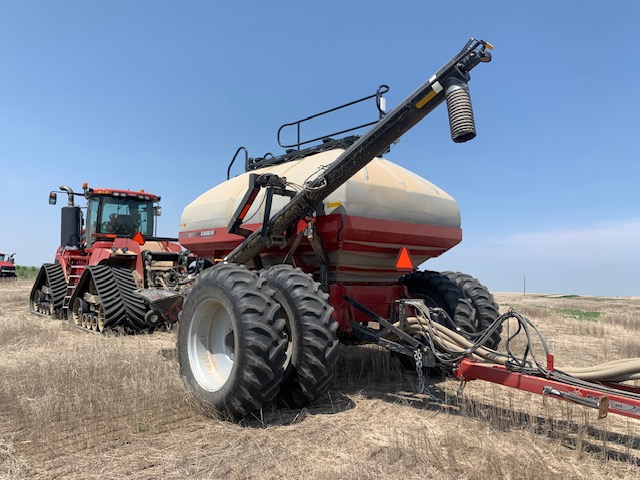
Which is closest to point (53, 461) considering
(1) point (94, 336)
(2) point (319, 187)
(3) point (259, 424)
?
(3) point (259, 424)

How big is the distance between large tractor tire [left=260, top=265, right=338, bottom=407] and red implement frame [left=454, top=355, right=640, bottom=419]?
1083 mm

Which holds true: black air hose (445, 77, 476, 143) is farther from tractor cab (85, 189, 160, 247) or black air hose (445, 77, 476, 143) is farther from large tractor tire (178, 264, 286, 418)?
tractor cab (85, 189, 160, 247)

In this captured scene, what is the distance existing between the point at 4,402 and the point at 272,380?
7.97ft

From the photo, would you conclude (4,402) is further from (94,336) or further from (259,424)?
(94,336)

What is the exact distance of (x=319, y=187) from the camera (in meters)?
4.61

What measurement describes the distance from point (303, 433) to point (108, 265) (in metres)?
8.10

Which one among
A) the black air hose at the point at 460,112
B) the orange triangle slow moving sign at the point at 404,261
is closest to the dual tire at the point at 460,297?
the orange triangle slow moving sign at the point at 404,261

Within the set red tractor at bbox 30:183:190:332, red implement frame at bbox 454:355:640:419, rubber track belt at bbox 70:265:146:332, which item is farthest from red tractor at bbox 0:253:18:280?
red implement frame at bbox 454:355:640:419

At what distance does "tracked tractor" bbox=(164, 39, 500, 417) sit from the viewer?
406cm

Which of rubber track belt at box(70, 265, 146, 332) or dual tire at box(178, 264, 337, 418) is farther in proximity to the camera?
rubber track belt at box(70, 265, 146, 332)

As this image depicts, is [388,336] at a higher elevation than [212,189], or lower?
lower

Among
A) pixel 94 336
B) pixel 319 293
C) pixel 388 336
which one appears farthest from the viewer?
pixel 94 336

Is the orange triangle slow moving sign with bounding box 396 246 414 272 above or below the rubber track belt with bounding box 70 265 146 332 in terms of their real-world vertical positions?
above

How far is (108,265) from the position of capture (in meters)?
10.7
